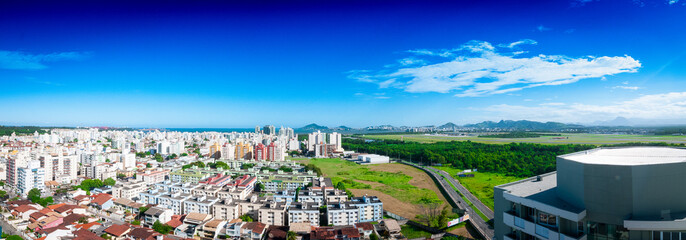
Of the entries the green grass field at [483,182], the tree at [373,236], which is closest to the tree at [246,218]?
the tree at [373,236]

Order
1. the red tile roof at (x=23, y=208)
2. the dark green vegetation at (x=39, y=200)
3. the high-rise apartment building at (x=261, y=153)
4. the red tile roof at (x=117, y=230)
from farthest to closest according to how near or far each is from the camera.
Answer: the high-rise apartment building at (x=261, y=153) < the dark green vegetation at (x=39, y=200) < the red tile roof at (x=23, y=208) < the red tile roof at (x=117, y=230)

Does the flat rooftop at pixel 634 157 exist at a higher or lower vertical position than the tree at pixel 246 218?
higher

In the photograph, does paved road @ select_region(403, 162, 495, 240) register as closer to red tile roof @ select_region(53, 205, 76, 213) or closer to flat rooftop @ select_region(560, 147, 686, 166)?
flat rooftop @ select_region(560, 147, 686, 166)

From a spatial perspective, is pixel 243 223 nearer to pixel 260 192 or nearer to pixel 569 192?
pixel 260 192

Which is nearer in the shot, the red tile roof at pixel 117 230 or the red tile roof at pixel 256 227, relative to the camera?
the red tile roof at pixel 117 230

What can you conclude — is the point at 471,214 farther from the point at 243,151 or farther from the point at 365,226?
the point at 243,151

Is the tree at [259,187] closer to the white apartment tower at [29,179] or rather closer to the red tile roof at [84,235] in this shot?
the red tile roof at [84,235]

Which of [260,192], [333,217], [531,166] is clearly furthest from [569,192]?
[531,166]
